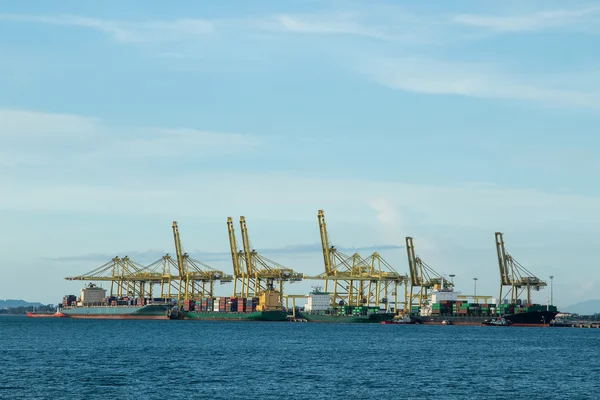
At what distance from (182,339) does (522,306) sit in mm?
101979

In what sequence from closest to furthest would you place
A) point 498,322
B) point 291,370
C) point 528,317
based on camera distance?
point 291,370 < point 498,322 < point 528,317

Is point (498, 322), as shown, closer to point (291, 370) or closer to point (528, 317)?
point (528, 317)

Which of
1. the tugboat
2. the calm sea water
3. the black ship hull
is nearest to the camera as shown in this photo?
the calm sea water

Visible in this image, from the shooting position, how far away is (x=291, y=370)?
244ft

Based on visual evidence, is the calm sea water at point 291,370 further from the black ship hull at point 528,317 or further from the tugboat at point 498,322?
the black ship hull at point 528,317

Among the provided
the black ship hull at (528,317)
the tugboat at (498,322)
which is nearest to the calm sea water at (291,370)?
the tugboat at (498,322)

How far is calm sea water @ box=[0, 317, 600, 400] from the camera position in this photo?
196ft

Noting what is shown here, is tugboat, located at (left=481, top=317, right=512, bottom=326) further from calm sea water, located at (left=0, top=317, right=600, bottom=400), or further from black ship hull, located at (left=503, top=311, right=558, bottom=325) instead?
calm sea water, located at (left=0, top=317, right=600, bottom=400)

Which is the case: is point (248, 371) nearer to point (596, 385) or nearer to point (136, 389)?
point (136, 389)

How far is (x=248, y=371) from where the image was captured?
2876 inches

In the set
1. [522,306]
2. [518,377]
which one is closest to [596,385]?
[518,377]

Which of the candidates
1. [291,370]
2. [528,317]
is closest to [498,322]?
[528,317]

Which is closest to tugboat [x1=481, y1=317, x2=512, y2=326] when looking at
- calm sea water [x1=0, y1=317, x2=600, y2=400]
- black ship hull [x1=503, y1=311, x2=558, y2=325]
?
black ship hull [x1=503, y1=311, x2=558, y2=325]

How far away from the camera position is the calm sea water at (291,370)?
196 feet
